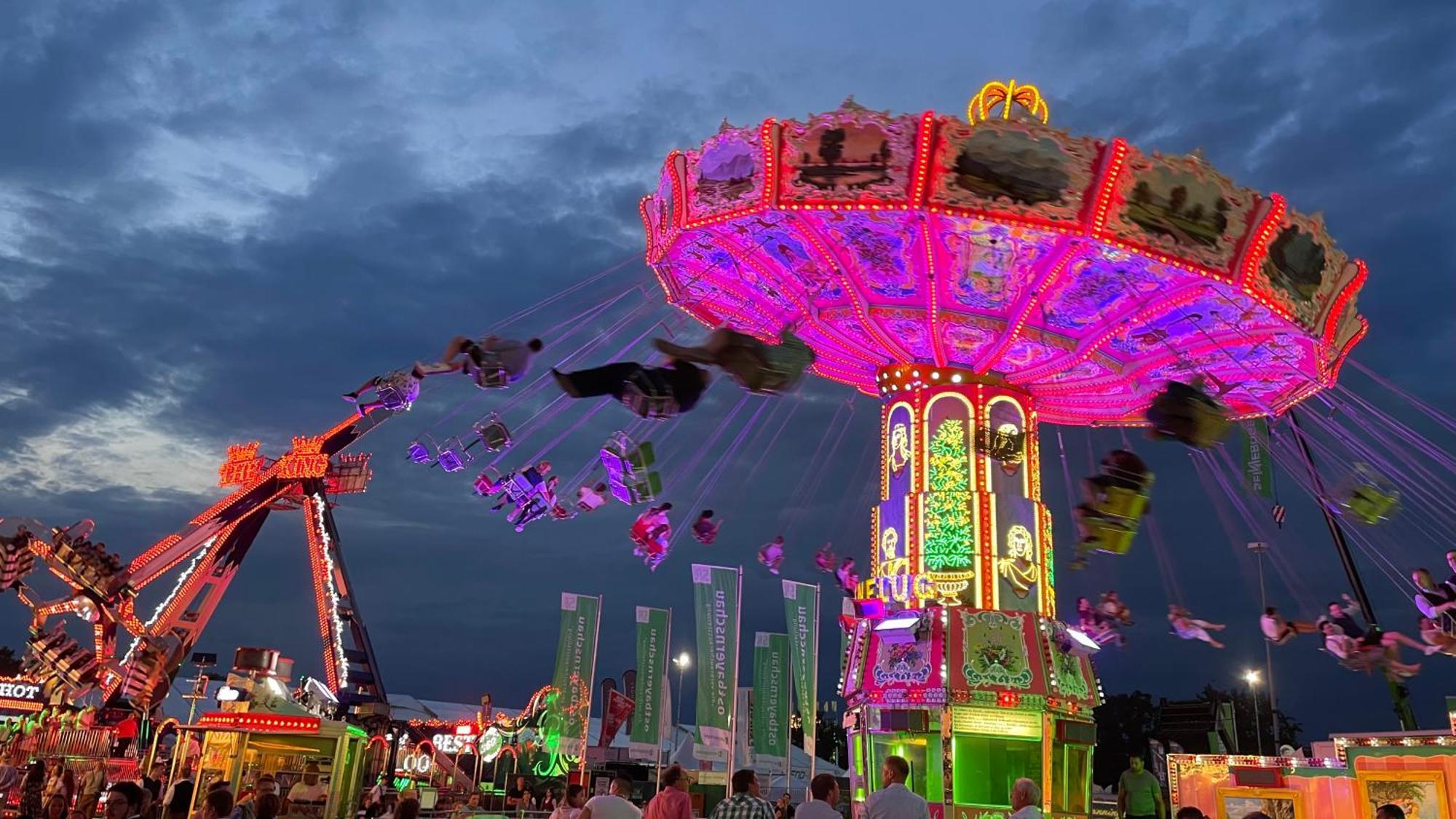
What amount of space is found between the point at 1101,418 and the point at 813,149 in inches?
530

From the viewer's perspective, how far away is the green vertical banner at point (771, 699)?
973 inches

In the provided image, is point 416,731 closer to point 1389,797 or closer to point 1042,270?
point 1042,270

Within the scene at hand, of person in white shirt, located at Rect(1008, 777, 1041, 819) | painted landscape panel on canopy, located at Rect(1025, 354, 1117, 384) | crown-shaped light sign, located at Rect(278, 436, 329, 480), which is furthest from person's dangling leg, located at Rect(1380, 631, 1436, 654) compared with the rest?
crown-shaped light sign, located at Rect(278, 436, 329, 480)

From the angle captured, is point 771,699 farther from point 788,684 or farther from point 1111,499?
point 1111,499

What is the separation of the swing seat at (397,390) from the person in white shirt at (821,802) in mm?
13937

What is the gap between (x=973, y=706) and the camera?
20625 millimetres

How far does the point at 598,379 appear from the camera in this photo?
1569 cm

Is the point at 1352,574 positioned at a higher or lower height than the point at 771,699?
higher

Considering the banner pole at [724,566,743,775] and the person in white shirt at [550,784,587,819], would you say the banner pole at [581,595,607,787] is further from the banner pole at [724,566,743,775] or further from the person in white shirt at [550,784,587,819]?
the person in white shirt at [550,784,587,819]

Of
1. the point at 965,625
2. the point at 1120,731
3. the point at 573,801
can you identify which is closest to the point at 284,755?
the point at 573,801

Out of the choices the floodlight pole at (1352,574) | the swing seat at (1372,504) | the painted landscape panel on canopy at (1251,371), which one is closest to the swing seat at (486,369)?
the painted landscape panel on canopy at (1251,371)

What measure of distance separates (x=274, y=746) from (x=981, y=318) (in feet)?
53.8

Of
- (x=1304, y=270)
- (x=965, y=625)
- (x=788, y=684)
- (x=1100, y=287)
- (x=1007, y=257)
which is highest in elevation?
(x=1007, y=257)

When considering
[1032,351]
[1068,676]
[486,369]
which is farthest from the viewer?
[1032,351]
